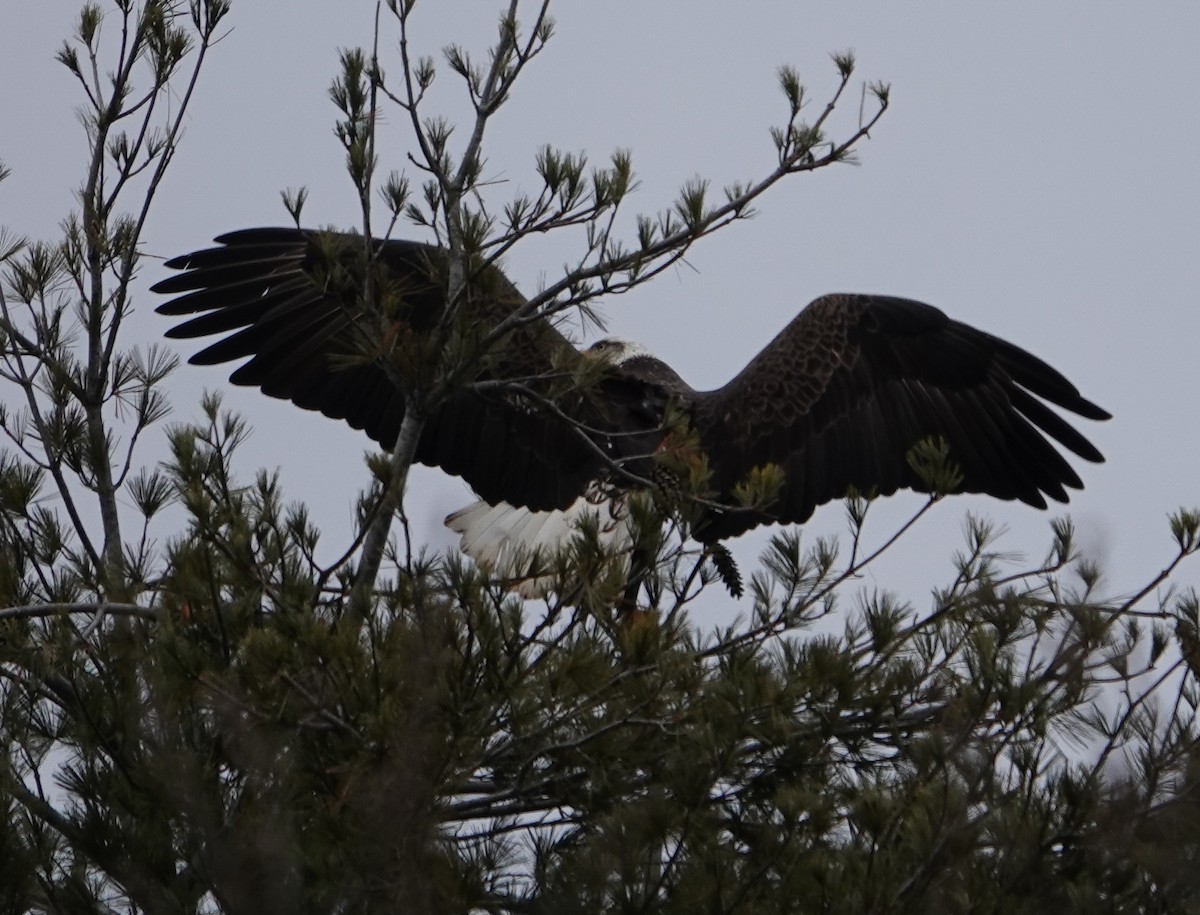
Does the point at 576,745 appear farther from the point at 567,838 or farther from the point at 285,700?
the point at 285,700

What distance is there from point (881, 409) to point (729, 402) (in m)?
0.63

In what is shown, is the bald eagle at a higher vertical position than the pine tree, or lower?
higher

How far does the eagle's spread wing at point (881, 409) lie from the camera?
596 cm

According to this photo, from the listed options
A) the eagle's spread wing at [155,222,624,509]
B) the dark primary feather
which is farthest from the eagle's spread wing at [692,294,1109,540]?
the eagle's spread wing at [155,222,624,509]

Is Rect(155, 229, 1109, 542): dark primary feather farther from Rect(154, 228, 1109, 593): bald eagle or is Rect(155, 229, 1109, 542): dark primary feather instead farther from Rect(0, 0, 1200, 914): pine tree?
Rect(0, 0, 1200, 914): pine tree

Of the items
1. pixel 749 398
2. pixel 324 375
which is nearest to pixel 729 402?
pixel 749 398

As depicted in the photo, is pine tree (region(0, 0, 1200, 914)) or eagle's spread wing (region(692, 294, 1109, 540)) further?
eagle's spread wing (region(692, 294, 1109, 540))

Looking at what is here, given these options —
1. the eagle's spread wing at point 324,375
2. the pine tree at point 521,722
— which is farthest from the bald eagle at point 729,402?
the pine tree at point 521,722

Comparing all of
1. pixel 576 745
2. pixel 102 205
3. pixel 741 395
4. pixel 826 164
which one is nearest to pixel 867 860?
pixel 576 745

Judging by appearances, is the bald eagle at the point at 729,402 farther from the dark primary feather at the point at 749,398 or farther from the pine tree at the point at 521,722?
the pine tree at the point at 521,722

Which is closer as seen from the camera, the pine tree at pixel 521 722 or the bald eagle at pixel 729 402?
the pine tree at pixel 521 722

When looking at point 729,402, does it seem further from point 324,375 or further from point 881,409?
point 324,375

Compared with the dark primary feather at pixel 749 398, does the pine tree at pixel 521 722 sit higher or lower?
lower

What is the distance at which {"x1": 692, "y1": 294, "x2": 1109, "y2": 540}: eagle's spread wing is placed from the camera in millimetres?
5957
